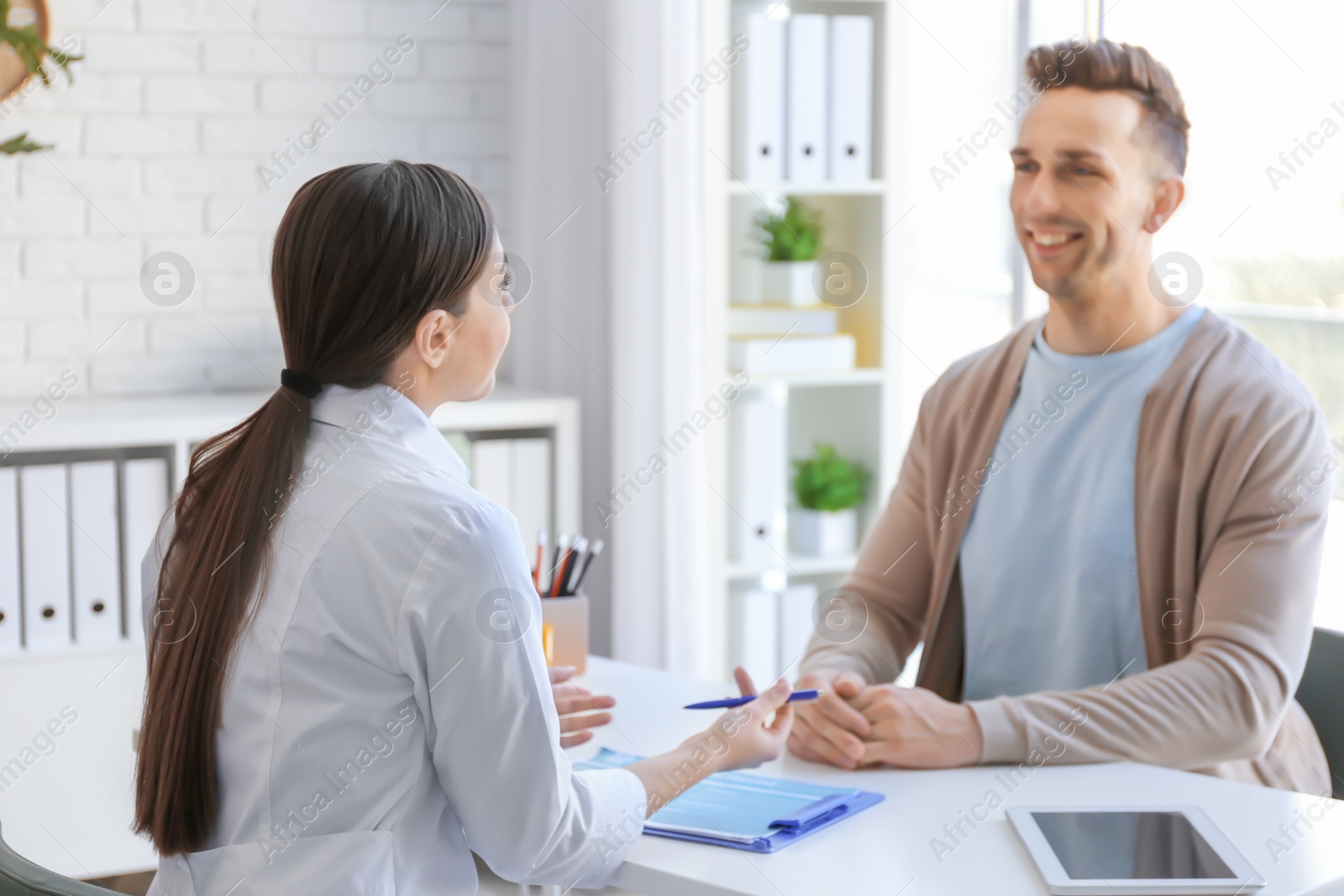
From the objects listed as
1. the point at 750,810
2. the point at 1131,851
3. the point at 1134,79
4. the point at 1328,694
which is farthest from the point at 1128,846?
the point at 1134,79

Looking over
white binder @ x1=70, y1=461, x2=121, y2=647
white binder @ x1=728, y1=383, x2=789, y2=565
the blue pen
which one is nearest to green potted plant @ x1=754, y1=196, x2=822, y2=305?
white binder @ x1=728, y1=383, x2=789, y2=565

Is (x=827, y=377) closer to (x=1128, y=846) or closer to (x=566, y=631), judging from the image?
(x=566, y=631)

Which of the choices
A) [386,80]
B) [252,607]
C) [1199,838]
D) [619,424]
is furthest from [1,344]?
[1199,838]

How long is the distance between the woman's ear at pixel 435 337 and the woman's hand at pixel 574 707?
51 cm

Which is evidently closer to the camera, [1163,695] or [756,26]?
[1163,695]

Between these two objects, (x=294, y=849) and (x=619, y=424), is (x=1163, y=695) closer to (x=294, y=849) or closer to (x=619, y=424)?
(x=294, y=849)

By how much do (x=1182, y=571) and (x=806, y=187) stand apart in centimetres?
137

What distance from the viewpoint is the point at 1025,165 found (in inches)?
71.1

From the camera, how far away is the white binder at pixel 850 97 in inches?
108

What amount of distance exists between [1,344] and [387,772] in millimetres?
1921

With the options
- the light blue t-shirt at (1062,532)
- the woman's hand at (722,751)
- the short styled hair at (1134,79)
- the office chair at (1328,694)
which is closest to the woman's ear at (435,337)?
the woman's hand at (722,751)

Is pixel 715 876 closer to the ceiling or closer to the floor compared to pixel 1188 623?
closer to the floor

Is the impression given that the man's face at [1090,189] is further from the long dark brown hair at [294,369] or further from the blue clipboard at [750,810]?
the long dark brown hair at [294,369]

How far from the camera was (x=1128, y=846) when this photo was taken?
117 cm
